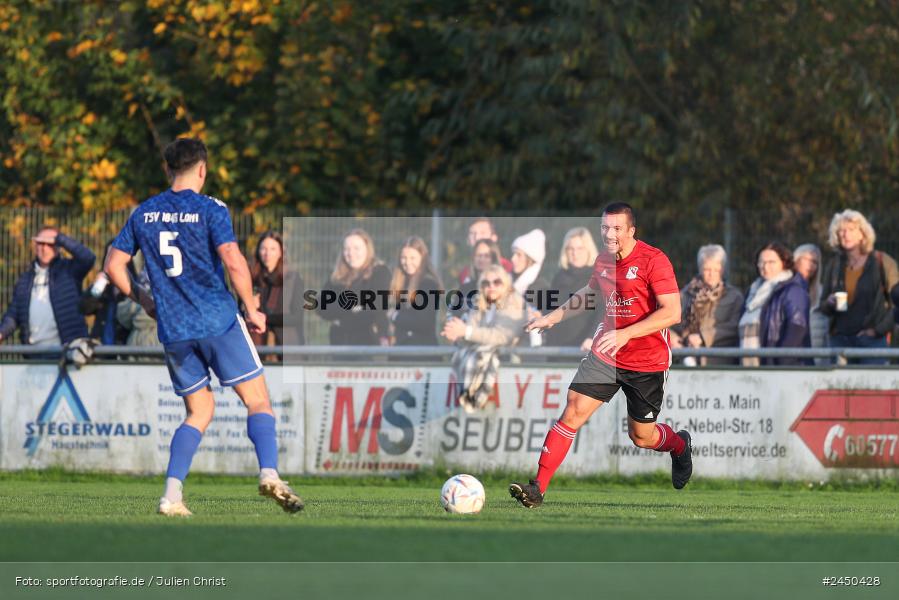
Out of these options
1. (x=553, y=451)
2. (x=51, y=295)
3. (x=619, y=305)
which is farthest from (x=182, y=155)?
(x=51, y=295)

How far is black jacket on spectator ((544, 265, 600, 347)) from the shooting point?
1395 centimetres

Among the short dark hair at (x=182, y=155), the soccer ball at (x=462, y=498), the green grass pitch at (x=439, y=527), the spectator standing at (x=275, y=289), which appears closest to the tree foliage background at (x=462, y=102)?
the spectator standing at (x=275, y=289)

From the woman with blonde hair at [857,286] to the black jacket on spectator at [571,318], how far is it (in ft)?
7.18

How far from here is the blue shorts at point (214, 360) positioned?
8.91 metres

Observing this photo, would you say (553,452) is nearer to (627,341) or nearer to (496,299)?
(627,341)

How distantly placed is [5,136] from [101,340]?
32.9 feet

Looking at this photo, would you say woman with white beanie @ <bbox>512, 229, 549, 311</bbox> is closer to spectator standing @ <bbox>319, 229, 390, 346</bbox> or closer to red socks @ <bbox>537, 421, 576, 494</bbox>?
spectator standing @ <bbox>319, 229, 390, 346</bbox>

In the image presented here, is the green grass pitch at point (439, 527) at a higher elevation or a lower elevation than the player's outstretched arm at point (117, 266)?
lower

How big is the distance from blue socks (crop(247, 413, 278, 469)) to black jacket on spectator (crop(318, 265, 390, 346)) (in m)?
5.46

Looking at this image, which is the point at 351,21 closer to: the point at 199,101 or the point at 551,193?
the point at 199,101

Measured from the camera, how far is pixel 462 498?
31.0 feet

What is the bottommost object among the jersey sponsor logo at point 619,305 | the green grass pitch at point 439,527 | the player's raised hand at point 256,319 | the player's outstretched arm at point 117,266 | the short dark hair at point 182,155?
the green grass pitch at point 439,527

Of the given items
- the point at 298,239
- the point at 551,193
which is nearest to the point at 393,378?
the point at 298,239

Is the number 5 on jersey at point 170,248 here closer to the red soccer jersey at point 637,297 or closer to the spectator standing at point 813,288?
the red soccer jersey at point 637,297
